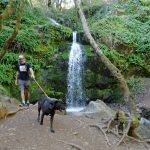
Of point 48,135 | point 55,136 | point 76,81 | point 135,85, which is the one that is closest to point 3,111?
point 48,135

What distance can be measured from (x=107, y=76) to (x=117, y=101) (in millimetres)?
1372

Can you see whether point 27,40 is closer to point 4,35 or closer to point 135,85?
point 4,35

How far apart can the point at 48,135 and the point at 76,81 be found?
9.04 m

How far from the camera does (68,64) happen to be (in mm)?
17422

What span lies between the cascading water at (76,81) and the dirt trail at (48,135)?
7008 millimetres

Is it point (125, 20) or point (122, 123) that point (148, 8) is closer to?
point (125, 20)

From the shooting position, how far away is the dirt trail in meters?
7.81

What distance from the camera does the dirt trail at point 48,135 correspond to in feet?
25.6

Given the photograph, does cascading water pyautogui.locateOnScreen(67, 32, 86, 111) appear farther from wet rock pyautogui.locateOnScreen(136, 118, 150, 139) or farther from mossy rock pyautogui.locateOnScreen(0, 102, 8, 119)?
mossy rock pyautogui.locateOnScreen(0, 102, 8, 119)

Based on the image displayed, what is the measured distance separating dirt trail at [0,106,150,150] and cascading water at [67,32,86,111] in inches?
276

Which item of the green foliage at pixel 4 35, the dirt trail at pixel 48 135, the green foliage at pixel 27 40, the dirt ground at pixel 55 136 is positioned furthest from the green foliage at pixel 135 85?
the dirt trail at pixel 48 135

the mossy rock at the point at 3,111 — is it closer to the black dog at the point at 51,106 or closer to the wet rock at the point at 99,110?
the black dog at the point at 51,106

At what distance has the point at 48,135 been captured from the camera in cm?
827

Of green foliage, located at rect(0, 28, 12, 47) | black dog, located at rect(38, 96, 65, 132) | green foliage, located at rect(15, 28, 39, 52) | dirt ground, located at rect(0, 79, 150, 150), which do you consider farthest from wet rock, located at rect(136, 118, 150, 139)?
green foliage, located at rect(0, 28, 12, 47)
